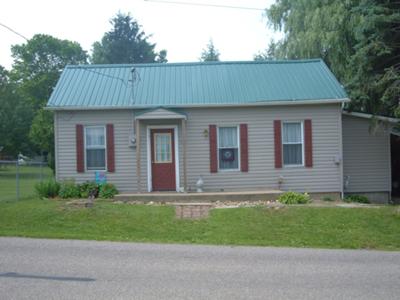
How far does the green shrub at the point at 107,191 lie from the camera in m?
15.3

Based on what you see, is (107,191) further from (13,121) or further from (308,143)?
(13,121)

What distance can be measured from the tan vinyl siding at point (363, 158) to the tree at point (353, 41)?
2.78ft

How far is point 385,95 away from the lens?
14.4 meters

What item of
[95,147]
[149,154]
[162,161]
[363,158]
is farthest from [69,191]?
[363,158]

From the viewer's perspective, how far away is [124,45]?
170ft

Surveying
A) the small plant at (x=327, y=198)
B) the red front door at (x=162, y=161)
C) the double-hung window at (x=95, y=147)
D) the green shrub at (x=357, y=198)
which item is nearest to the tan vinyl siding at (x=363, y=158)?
the green shrub at (x=357, y=198)

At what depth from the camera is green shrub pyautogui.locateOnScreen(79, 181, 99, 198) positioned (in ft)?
50.6

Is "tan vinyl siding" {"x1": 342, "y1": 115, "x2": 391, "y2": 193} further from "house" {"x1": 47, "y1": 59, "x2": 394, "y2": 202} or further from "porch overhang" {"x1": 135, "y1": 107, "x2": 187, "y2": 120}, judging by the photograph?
"porch overhang" {"x1": 135, "y1": 107, "x2": 187, "y2": 120}

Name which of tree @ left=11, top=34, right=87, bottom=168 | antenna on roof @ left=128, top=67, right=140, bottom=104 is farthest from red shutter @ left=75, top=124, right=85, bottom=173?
tree @ left=11, top=34, right=87, bottom=168

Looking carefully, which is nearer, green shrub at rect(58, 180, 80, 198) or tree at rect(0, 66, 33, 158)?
green shrub at rect(58, 180, 80, 198)

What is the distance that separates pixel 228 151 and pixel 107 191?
4.27 metres

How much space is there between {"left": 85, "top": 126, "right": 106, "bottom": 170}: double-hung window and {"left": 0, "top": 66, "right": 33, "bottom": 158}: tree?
34.2 m

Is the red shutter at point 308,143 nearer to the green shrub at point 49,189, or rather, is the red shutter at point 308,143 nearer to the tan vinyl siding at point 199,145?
the tan vinyl siding at point 199,145

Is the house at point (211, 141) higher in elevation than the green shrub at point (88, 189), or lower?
higher
